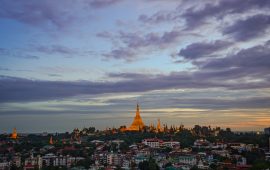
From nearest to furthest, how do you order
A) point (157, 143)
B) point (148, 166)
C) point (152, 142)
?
point (148, 166)
point (152, 142)
point (157, 143)

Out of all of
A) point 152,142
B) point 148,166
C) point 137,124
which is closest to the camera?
point 148,166

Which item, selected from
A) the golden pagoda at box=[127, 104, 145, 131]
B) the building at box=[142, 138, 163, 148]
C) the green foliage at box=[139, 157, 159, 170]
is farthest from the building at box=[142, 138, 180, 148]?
the green foliage at box=[139, 157, 159, 170]

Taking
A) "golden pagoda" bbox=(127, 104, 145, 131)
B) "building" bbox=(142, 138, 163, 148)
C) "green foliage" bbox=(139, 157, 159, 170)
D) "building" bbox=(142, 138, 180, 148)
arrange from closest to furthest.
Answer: "green foliage" bbox=(139, 157, 159, 170)
"building" bbox=(142, 138, 180, 148)
"building" bbox=(142, 138, 163, 148)
"golden pagoda" bbox=(127, 104, 145, 131)

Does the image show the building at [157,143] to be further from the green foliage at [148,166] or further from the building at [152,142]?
the green foliage at [148,166]

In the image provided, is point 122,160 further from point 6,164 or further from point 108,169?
point 6,164

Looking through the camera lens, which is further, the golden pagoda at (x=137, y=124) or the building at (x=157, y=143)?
the golden pagoda at (x=137, y=124)

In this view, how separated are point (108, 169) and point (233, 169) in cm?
539

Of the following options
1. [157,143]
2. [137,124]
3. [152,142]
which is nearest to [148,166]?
[152,142]

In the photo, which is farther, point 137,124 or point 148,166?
point 137,124

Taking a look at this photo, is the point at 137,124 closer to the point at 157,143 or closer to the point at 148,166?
the point at 157,143

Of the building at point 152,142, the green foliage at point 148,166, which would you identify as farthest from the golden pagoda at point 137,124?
the green foliage at point 148,166

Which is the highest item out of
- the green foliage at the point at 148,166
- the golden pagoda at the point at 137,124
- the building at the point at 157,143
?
the golden pagoda at the point at 137,124

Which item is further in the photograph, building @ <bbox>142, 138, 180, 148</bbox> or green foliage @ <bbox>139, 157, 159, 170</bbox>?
building @ <bbox>142, 138, 180, 148</bbox>

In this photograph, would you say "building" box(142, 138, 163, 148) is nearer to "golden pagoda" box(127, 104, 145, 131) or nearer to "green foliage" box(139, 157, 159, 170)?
"golden pagoda" box(127, 104, 145, 131)
